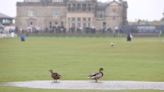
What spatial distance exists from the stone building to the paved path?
440 ft

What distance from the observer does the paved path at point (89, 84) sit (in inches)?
941

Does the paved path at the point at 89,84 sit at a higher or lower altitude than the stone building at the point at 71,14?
higher

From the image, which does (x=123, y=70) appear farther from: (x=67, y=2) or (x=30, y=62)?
(x=67, y=2)

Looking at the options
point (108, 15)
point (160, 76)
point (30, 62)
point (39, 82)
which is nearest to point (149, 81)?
point (160, 76)

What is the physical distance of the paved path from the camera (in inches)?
941

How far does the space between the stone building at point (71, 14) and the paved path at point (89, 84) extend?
13419 cm

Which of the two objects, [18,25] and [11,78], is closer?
[11,78]

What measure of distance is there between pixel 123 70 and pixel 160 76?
3.62m

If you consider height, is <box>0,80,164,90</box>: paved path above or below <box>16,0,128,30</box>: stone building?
above

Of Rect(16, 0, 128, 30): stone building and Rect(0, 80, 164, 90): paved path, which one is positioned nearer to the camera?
Rect(0, 80, 164, 90): paved path

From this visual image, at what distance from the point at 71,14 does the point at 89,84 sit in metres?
140

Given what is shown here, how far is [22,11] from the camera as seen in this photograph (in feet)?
551

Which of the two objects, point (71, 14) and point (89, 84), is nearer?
point (89, 84)

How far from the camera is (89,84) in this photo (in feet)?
82.2
